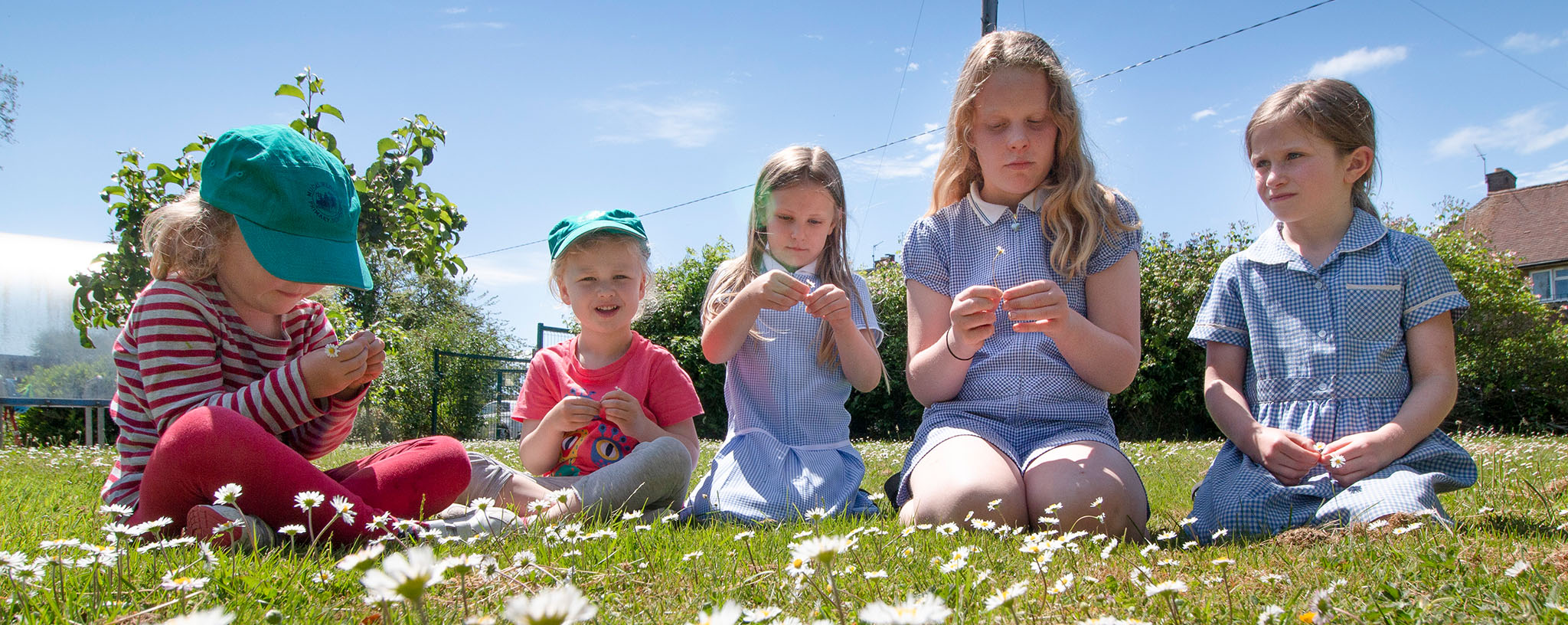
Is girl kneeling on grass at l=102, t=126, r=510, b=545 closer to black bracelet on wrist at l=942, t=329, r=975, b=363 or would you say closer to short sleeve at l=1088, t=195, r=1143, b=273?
black bracelet on wrist at l=942, t=329, r=975, b=363

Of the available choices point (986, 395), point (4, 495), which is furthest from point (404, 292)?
point (986, 395)

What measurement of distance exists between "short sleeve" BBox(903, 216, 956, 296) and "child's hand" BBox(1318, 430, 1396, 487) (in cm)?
127

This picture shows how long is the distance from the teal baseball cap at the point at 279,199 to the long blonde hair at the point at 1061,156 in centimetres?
205

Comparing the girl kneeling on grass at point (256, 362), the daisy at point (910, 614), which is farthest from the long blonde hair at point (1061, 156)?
the daisy at point (910, 614)

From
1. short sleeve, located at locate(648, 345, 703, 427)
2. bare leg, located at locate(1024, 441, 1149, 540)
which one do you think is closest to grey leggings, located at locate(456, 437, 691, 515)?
short sleeve, located at locate(648, 345, 703, 427)

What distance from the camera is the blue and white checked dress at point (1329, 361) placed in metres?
2.49

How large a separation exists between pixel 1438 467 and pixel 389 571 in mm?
2918

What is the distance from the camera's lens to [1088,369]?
9.05 ft

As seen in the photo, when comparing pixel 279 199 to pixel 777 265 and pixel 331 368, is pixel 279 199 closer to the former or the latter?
pixel 331 368

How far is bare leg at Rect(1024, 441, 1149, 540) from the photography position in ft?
7.72

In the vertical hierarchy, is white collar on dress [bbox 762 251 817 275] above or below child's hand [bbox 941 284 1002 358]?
above

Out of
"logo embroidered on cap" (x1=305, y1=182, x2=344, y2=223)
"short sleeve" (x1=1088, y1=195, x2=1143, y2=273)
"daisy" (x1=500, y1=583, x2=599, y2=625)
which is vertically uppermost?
"logo embroidered on cap" (x1=305, y1=182, x2=344, y2=223)

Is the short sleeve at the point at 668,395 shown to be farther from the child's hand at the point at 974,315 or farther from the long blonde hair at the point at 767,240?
the child's hand at the point at 974,315

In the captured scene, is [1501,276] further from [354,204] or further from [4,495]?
[4,495]
